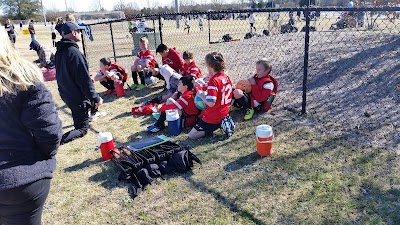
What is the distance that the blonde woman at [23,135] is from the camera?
167 centimetres

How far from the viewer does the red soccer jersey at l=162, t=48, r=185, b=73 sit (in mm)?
7500

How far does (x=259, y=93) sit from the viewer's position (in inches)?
218

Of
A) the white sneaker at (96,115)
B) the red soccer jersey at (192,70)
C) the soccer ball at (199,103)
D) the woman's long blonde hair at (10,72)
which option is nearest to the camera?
the woman's long blonde hair at (10,72)

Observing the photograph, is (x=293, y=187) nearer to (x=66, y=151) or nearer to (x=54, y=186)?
(x=54, y=186)

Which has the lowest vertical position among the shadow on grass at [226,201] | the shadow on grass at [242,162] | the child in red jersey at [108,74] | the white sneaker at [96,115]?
the shadow on grass at [226,201]

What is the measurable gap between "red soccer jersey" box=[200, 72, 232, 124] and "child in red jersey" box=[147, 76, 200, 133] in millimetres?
454

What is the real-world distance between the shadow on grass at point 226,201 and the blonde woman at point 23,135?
70.8 inches

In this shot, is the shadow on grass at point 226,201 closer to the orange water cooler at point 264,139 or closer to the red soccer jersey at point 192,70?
the orange water cooler at point 264,139

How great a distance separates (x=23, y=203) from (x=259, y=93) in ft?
14.0

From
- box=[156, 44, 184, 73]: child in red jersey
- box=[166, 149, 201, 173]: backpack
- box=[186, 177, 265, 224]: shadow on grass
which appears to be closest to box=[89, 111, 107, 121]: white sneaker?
box=[156, 44, 184, 73]: child in red jersey

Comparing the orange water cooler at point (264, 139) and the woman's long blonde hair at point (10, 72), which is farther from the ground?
the woman's long blonde hair at point (10, 72)

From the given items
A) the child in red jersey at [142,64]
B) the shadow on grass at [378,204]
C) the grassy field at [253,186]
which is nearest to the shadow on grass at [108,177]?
the grassy field at [253,186]

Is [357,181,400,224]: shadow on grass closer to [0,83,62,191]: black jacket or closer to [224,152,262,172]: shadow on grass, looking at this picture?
[224,152,262,172]: shadow on grass

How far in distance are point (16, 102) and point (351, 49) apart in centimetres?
781
